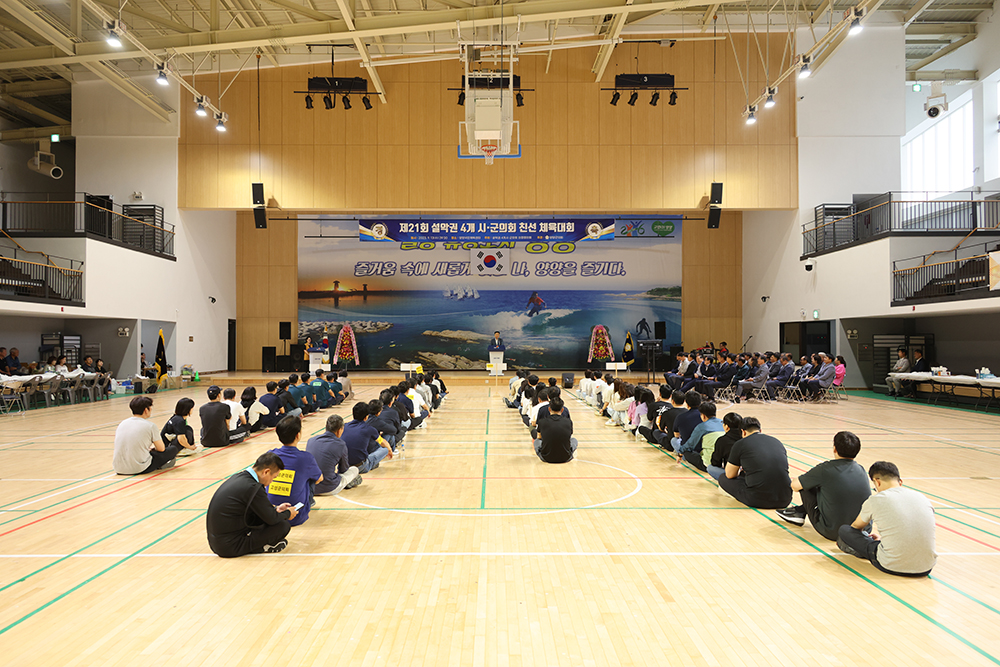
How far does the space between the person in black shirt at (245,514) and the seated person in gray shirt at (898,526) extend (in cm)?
418

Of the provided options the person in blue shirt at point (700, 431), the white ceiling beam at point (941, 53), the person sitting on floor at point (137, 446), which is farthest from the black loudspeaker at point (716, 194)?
the person sitting on floor at point (137, 446)

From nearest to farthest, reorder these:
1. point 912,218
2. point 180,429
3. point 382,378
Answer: point 180,429 → point 912,218 → point 382,378

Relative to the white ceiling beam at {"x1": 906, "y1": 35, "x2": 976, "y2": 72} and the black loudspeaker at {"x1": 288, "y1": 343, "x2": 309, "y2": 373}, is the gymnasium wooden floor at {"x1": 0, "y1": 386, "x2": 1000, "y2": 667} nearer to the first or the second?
the black loudspeaker at {"x1": 288, "y1": 343, "x2": 309, "y2": 373}

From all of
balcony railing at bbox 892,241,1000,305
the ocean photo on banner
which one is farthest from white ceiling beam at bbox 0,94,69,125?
balcony railing at bbox 892,241,1000,305

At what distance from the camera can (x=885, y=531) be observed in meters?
3.94

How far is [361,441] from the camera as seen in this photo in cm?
675

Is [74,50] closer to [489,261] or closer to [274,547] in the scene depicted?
[489,261]

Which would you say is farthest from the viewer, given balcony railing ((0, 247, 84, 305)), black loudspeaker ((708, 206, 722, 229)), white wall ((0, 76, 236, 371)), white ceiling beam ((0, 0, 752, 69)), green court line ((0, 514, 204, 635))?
black loudspeaker ((708, 206, 722, 229))

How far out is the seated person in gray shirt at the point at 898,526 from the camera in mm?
3834

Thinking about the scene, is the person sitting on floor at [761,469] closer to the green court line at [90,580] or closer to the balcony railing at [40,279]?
the green court line at [90,580]

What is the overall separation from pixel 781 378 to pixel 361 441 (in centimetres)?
1272

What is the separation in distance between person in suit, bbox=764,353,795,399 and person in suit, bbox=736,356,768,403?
0.18 metres

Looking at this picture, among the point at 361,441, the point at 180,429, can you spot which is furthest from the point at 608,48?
the point at 180,429

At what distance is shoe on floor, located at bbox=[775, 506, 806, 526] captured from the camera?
16.4 feet
